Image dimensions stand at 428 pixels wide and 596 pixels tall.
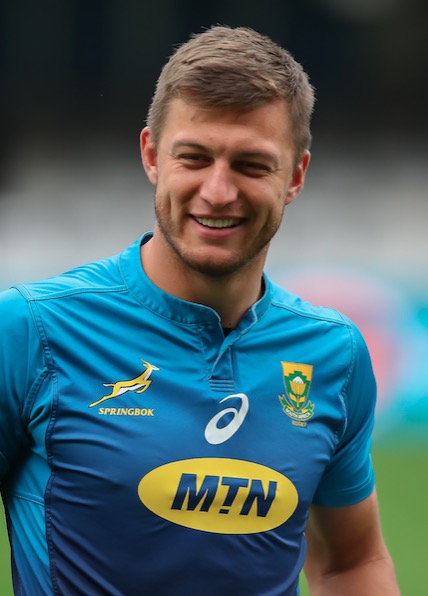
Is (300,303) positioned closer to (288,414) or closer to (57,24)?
(288,414)

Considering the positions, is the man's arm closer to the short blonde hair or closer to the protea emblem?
the protea emblem

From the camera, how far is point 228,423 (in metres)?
1.63

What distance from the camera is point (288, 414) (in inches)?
66.7

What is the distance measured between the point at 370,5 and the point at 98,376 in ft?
17.8

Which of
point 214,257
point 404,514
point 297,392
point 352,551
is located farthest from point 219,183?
point 404,514

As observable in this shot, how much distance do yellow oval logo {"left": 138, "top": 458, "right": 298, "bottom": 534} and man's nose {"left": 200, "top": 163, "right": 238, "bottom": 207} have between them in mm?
412

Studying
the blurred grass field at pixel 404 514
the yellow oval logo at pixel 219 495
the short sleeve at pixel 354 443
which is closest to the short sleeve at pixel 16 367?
the yellow oval logo at pixel 219 495

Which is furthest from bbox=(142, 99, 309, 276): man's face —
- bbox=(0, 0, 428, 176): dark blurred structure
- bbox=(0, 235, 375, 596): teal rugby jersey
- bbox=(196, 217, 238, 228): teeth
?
bbox=(0, 0, 428, 176): dark blurred structure

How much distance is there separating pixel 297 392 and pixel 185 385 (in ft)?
0.71

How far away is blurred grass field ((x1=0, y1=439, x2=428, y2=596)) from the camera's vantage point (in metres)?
4.30

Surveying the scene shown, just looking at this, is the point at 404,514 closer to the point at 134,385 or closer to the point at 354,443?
the point at 354,443

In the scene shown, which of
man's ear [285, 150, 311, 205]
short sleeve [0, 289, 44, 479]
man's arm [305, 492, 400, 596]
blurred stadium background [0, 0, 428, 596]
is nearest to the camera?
short sleeve [0, 289, 44, 479]

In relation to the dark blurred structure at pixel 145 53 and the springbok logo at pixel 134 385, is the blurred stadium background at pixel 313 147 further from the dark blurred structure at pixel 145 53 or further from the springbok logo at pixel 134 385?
the springbok logo at pixel 134 385

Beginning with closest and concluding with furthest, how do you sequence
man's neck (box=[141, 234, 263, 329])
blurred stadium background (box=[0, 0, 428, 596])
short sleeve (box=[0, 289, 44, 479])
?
short sleeve (box=[0, 289, 44, 479]), man's neck (box=[141, 234, 263, 329]), blurred stadium background (box=[0, 0, 428, 596])
